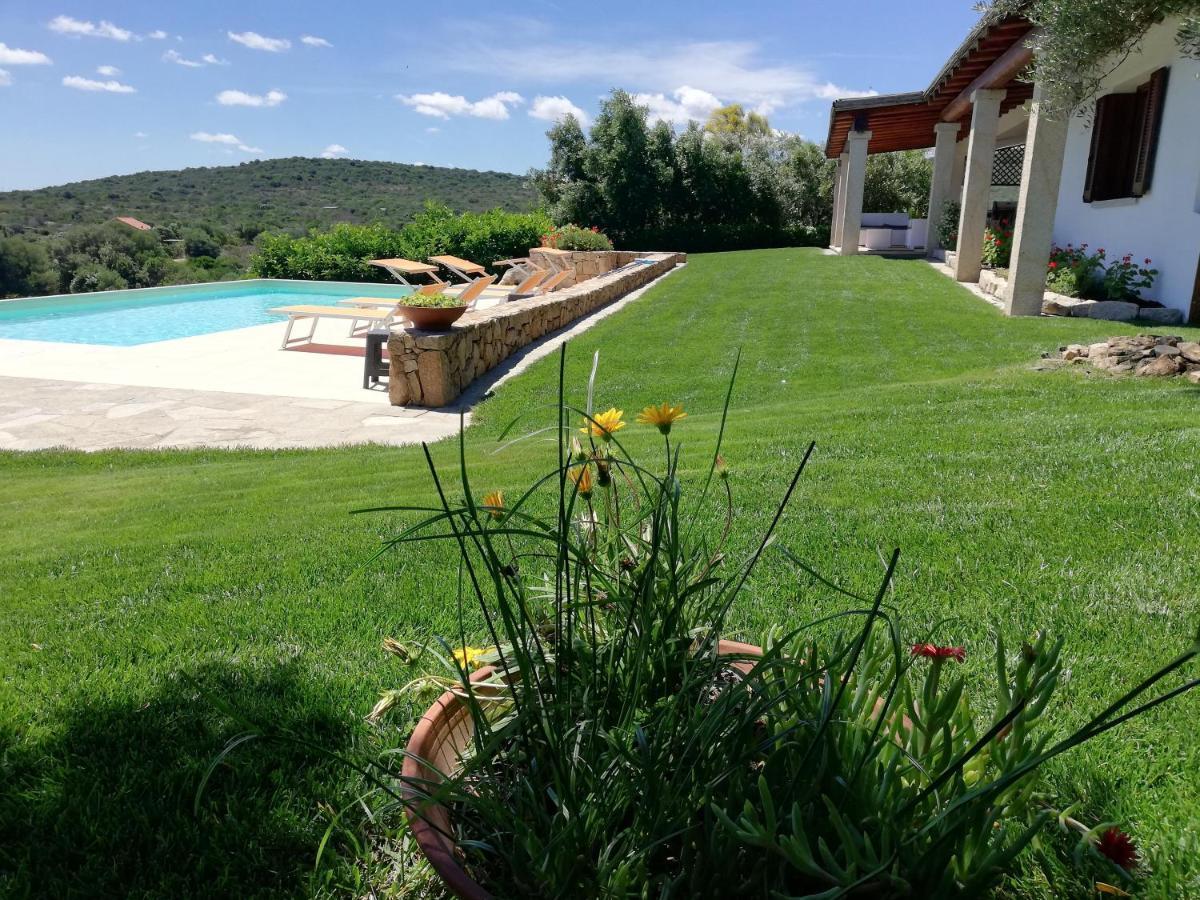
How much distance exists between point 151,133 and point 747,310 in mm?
78503

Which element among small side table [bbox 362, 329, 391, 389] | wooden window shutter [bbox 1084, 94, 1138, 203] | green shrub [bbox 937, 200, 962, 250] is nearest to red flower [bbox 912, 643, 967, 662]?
small side table [bbox 362, 329, 391, 389]

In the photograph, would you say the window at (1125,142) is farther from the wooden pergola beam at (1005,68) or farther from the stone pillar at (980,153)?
the stone pillar at (980,153)

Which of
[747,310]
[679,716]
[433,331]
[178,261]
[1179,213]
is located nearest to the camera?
[679,716]

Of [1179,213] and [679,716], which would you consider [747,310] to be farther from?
[679,716]

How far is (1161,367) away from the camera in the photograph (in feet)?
19.9

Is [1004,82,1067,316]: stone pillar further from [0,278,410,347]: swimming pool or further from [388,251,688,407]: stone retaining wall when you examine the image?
[0,278,410,347]: swimming pool

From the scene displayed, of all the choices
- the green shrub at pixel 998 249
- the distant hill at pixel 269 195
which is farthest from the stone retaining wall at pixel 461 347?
the distant hill at pixel 269 195

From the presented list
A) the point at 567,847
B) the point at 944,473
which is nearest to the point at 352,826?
the point at 567,847

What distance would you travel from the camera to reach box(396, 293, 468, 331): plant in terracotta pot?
24.4 ft

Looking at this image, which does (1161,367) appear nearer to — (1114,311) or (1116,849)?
(1114,311)

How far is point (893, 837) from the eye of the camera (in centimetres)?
112

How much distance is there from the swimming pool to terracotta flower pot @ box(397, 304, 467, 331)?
7.26m

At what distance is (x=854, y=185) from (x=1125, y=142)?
7.39 metres

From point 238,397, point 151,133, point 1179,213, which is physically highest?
point 151,133
